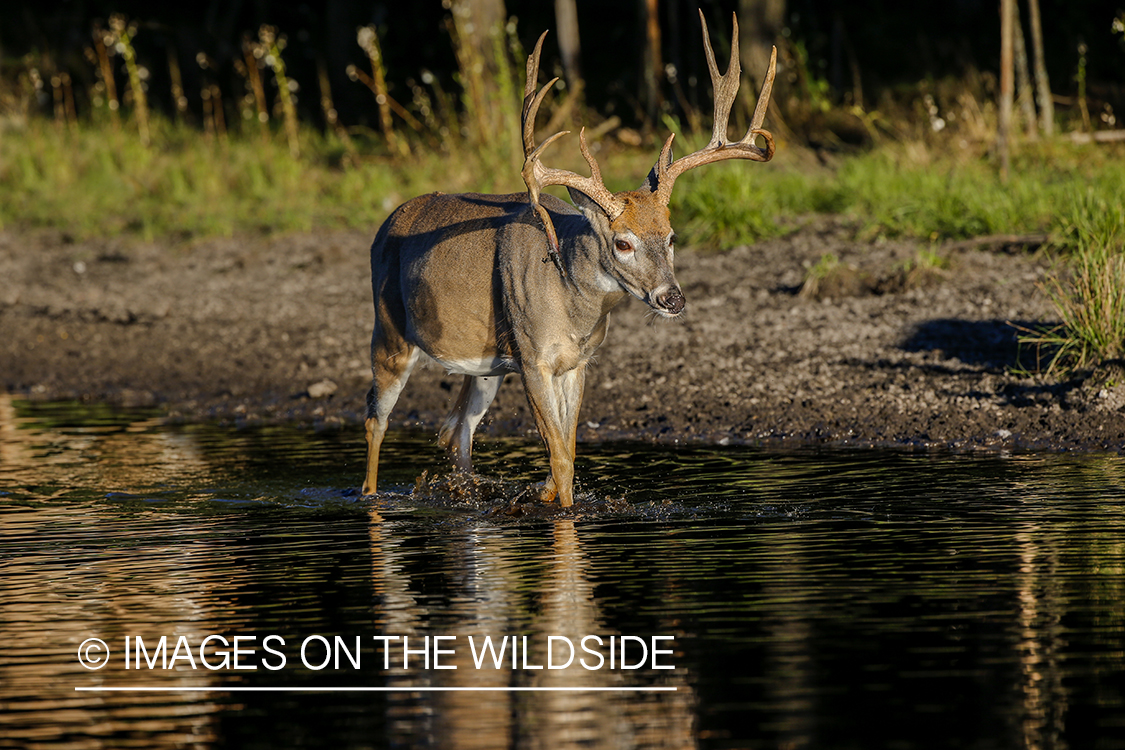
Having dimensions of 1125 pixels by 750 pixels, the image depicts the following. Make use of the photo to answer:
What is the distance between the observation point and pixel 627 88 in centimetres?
2455

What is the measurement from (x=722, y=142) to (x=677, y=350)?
12.5 ft

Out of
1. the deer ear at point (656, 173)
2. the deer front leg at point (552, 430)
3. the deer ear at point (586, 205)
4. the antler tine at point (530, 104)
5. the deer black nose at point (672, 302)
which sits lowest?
the deer front leg at point (552, 430)

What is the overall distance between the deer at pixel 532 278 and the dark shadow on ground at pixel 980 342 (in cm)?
322

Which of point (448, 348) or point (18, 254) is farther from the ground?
point (18, 254)

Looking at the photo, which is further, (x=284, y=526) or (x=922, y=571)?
(x=284, y=526)

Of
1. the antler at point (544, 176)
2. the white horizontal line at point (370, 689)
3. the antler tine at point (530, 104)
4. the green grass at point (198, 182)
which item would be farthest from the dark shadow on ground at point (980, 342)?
the white horizontal line at point (370, 689)

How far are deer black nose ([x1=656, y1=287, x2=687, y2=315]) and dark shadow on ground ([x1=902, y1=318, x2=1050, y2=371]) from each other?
12.2 feet

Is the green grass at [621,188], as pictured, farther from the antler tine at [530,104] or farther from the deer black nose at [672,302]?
the antler tine at [530,104]

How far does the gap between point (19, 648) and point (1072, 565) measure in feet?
13.7

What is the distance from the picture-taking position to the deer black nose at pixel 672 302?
26.5 ft

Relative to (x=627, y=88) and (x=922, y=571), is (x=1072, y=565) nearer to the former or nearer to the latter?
(x=922, y=571)

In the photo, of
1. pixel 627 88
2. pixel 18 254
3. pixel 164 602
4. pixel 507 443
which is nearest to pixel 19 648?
pixel 164 602

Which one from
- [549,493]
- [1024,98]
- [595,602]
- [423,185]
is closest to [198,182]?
[423,185]

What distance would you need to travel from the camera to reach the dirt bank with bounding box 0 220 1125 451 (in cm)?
1056
